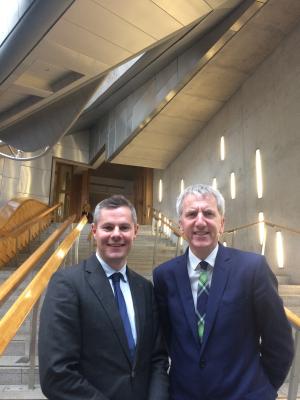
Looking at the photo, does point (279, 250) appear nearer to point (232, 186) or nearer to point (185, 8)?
point (232, 186)

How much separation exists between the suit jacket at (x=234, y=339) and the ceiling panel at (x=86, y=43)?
4881 millimetres

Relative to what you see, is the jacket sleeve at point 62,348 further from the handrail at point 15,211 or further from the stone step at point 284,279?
the handrail at point 15,211

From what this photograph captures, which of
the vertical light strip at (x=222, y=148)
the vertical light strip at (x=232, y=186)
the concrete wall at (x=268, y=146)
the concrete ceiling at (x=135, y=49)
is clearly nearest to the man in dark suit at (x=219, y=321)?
the concrete ceiling at (x=135, y=49)

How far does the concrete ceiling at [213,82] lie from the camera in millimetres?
6875

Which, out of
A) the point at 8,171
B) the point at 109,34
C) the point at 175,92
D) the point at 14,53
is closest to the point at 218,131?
the point at 175,92

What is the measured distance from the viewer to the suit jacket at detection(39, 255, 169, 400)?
115cm

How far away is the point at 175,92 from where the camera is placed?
8938 mm

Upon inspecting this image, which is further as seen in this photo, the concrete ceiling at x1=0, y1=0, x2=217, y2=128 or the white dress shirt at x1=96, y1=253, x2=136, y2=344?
the concrete ceiling at x1=0, y1=0, x2=217, y2=128

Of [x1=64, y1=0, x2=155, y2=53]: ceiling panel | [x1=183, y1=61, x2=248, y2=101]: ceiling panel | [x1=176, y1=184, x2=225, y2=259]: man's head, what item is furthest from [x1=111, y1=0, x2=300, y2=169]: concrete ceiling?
[x1=176, y1=184, x2=225, y2=259]: man's head

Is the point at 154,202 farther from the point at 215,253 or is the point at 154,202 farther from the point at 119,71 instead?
the point at 215,253

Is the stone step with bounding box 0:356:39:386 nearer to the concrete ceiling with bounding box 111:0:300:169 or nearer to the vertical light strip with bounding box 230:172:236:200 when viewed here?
the concrete ceiling with bounding box 111:0:300:169

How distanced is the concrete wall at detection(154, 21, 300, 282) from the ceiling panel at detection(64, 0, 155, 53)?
2919 millimetres

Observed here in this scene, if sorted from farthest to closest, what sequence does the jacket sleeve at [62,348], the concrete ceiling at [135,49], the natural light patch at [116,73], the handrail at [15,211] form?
the natural light patch at [116,73] → the handrail at [15,211] → the concrete ceiling at [135,49] → the jacket sleeve at [62,348]

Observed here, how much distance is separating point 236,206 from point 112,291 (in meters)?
7.51
